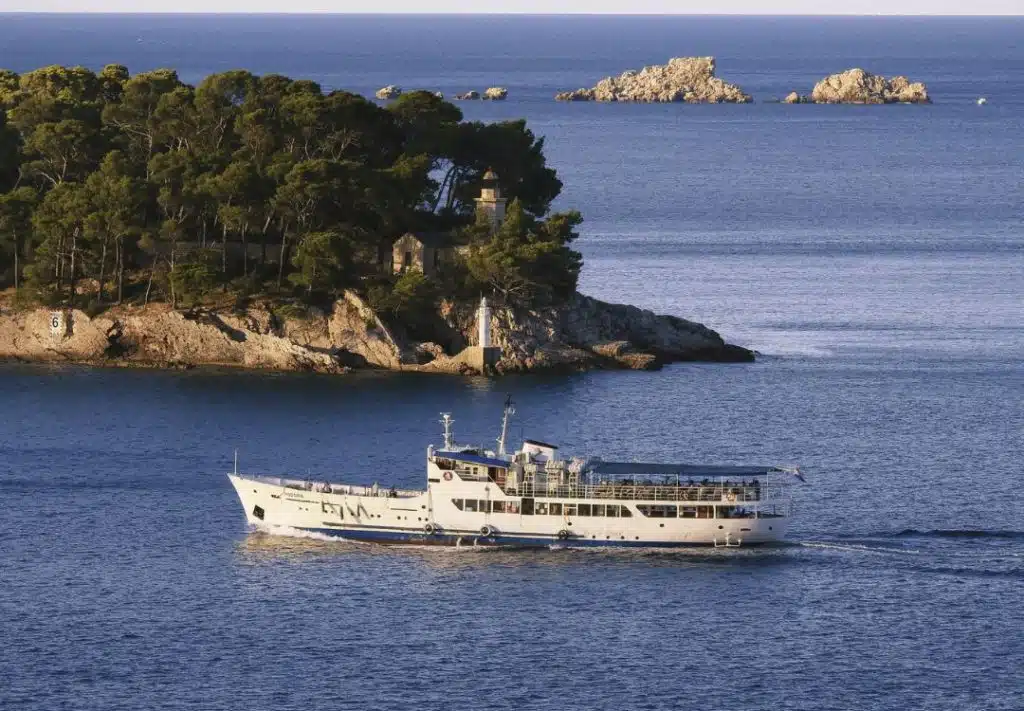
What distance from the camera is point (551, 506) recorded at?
270ft

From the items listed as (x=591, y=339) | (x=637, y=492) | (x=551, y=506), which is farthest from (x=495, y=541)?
(x=591, y=339)

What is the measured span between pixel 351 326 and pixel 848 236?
211 feet

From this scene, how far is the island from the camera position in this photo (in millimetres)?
118312

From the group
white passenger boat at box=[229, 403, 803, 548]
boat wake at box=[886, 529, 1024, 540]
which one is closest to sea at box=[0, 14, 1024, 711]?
boat wake at box=[886, 529, 1024, 540]

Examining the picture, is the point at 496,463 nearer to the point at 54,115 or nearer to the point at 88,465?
the point at 88,465

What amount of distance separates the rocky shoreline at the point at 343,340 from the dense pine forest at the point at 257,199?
150 centimetres

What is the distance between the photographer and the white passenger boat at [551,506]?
82.1 meters

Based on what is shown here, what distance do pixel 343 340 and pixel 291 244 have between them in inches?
399

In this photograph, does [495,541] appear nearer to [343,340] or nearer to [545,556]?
[545,556]

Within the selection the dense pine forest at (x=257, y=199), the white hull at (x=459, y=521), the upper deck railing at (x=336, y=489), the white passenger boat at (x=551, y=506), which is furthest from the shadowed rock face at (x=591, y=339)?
the white passenger boat at (x=551, y=506)

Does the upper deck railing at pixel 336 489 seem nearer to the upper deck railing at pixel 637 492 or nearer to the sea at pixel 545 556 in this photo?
the sea at pixel 545 556

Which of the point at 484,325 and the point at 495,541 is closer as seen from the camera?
the point at 495,541

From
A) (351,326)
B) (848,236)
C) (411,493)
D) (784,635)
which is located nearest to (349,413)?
(351,326)

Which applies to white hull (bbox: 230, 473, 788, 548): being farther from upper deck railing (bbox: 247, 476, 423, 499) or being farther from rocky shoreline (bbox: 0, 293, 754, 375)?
rocky shoreline (bbox: 0, 293, 754, 375)
